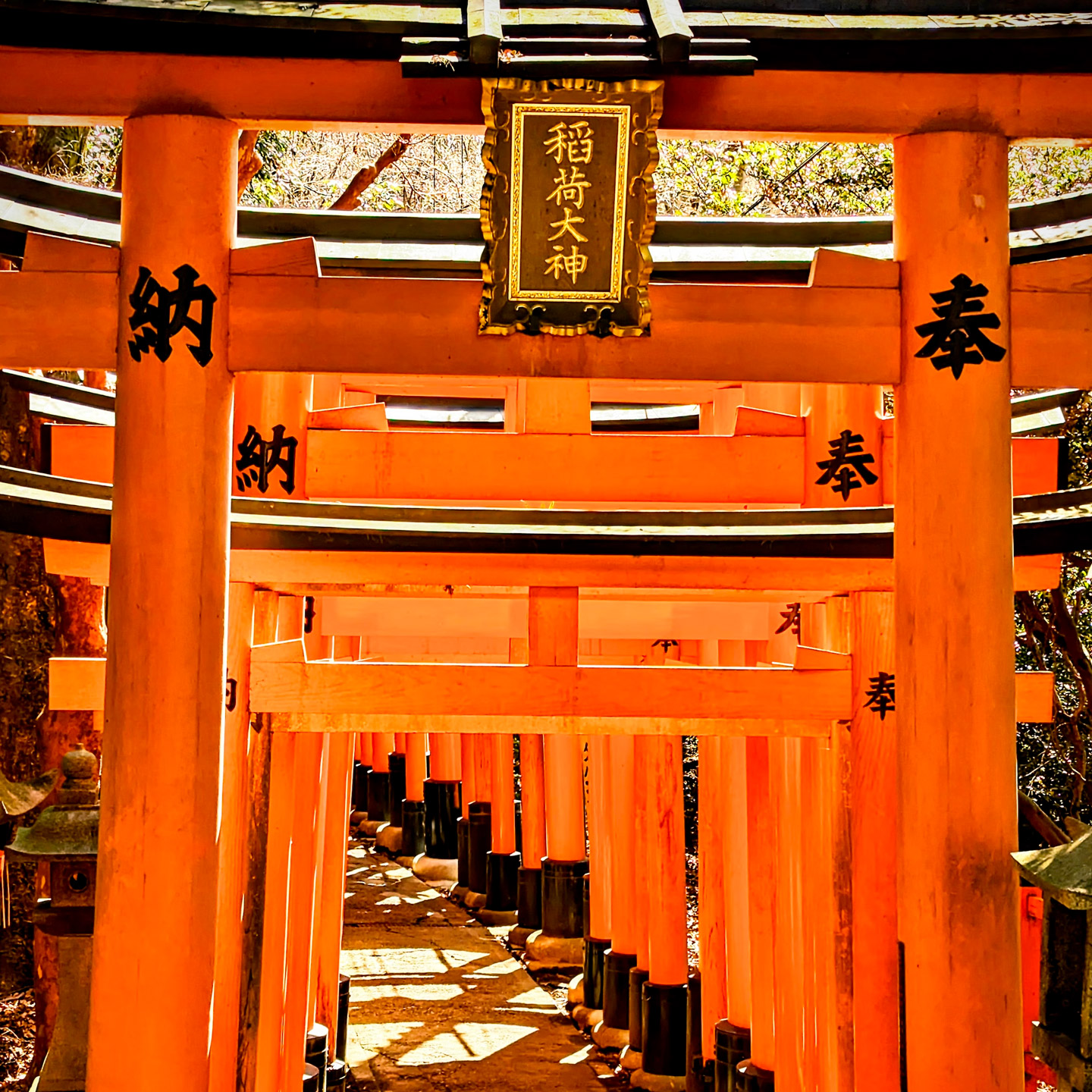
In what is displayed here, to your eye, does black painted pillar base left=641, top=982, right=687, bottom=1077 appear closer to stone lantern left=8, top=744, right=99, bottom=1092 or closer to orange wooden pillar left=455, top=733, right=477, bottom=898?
stone lantern left=8, top=744, right=99, bottom=1092

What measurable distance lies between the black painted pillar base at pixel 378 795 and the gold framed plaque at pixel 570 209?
2186 cm

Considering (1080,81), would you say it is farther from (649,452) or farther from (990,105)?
(649,452)

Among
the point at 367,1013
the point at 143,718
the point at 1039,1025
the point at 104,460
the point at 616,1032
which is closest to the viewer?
the point at 1039,1025

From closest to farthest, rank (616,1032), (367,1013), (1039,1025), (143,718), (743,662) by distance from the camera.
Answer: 1. (1039,1025)
2. (143,718)
3. (743,662)
4. (616,1032)
5. (367,1013)

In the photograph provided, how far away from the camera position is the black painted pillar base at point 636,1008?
11.0m

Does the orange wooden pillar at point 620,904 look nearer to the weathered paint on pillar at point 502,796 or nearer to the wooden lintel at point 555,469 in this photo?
the wooden lintel at point 555,469

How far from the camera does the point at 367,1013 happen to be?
12.9 metres

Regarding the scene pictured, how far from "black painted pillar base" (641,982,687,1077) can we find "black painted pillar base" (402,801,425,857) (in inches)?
452

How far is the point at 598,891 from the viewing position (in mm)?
12797

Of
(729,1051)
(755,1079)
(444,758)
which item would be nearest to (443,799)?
(444,758)

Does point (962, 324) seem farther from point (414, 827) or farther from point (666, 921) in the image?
point (414, 827)

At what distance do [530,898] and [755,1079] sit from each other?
794cm

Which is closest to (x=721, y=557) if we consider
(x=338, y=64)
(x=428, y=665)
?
(x=428, y=665)

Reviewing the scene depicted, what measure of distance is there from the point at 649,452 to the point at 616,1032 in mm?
6787
